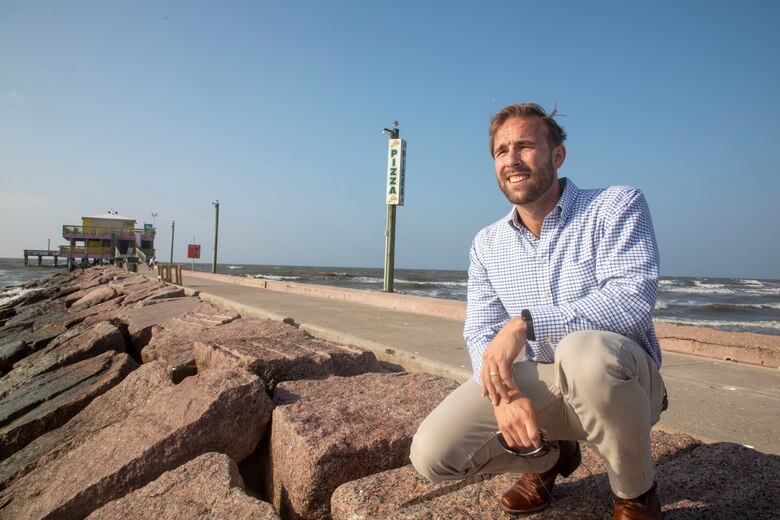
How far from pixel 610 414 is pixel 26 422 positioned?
156 inches

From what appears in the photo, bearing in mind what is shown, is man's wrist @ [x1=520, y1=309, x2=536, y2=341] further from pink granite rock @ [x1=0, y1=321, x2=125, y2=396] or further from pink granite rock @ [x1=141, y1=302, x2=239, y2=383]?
pink granite rock @ [x1=0, y1=321, x2=125, y2=396]

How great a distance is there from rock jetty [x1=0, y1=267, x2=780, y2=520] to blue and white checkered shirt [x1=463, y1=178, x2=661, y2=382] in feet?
1.48

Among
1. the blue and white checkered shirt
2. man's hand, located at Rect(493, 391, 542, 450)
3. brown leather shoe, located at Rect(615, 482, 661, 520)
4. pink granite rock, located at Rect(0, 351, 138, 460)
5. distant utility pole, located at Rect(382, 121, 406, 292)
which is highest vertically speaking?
distant utility pole, located at Rect(382, 121, 406, 292)

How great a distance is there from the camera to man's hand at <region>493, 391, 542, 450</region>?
1413 mm

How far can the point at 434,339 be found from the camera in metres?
4.75

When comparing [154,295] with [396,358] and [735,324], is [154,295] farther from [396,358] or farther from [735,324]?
[735,324]

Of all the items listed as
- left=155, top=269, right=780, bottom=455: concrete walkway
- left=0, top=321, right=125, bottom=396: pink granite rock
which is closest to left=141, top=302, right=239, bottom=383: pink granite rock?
left=0, top=321, right=125, bottom=396: pink granite rock

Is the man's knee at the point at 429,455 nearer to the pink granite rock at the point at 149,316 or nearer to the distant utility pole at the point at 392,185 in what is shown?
the pink granite rock at the point at 149,316

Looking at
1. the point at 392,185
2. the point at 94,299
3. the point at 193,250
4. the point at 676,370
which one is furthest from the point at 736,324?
the point at 193,250

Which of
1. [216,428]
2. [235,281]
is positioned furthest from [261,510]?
[235,281]

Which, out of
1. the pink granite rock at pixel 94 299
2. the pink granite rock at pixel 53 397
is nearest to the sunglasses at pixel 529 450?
the pink granite rock at pixel 53 397

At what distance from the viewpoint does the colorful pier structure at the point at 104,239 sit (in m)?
41.8

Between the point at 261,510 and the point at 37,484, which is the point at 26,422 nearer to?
the point at 37,484

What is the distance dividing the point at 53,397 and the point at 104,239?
4540cm
